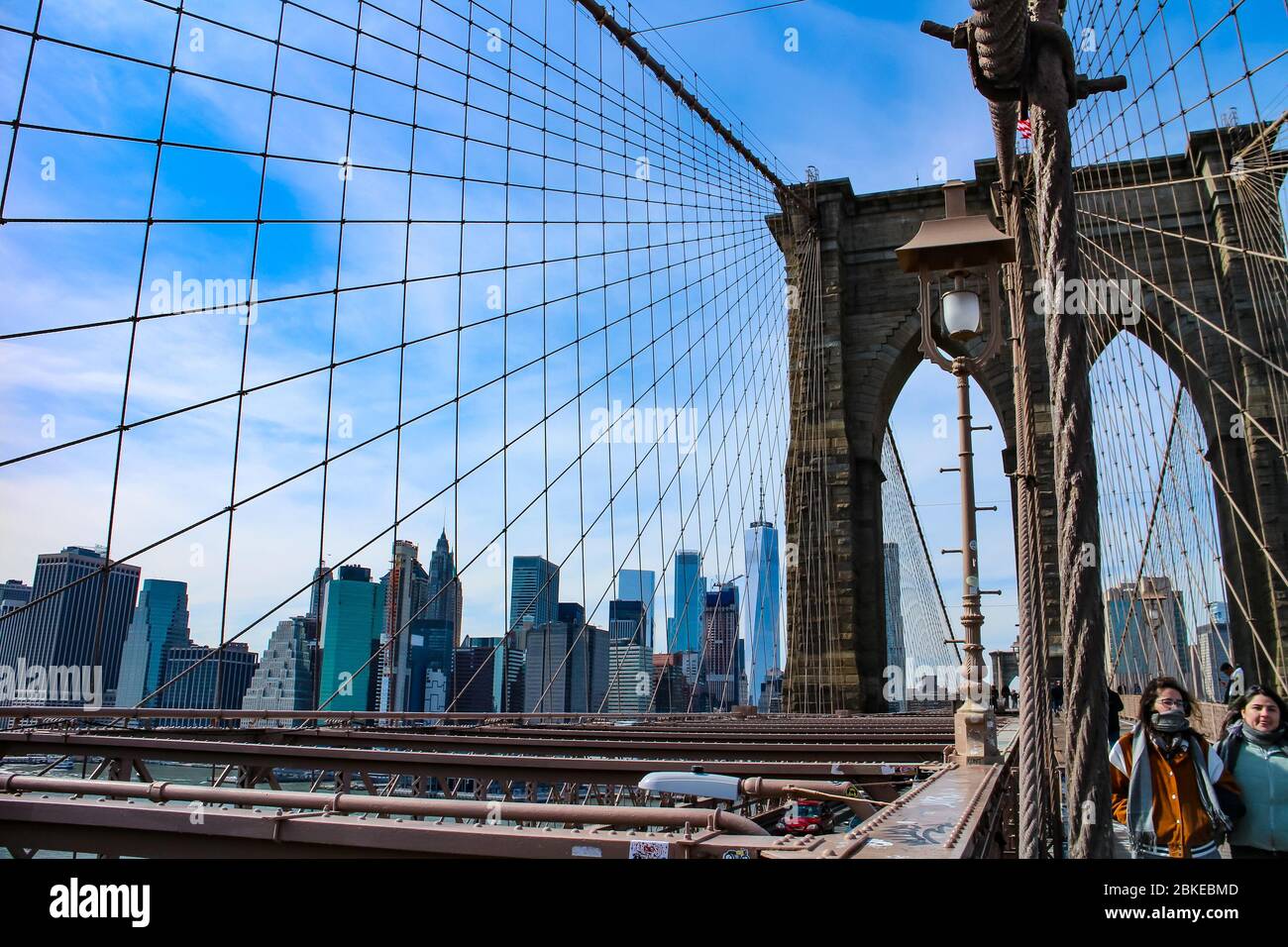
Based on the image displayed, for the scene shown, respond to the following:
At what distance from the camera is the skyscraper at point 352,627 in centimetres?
685

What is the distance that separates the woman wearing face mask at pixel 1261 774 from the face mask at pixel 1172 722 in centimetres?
18

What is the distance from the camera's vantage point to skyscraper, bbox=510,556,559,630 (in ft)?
29.1

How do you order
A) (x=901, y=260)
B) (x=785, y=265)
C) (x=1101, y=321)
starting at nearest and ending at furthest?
1. (x=901, y=260)
2. (x=1101, y=321)
3. (x=785, y=265)

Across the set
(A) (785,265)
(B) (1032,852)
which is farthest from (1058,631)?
(B) (1032,852)

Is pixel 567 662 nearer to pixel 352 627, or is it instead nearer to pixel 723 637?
pixel 352 627

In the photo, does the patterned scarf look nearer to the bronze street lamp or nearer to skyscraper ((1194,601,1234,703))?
the bronze street lamp

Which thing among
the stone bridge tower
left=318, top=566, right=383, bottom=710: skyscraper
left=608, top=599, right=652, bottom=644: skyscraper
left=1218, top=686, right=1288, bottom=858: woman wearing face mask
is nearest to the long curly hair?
left=1218, top=686, right=1288, bottom=858: woman wearing face mask

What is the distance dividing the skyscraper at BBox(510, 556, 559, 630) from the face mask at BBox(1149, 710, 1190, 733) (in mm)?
5708

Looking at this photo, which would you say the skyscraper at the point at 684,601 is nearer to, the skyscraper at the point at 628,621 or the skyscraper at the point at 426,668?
the skyscraper at the point at 628,621

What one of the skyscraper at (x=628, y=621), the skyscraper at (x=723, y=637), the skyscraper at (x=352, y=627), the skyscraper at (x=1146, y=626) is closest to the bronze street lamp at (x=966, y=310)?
the skyscraper at (x=1146, y=626)
